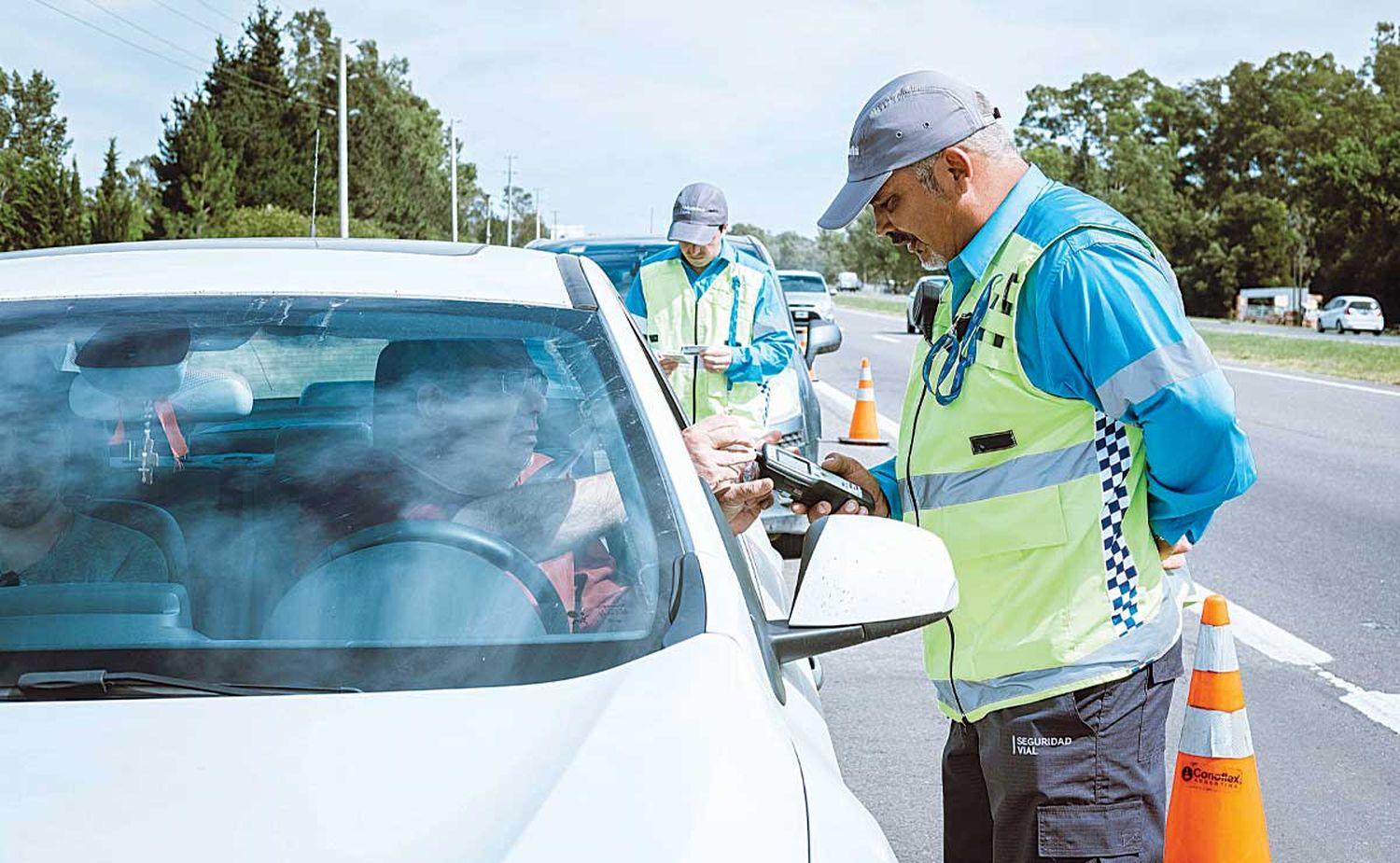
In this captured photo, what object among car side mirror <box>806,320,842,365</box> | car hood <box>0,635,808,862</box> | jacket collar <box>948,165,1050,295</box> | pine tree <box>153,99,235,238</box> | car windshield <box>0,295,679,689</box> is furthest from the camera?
pine tree <box>153,99,235,238</box>

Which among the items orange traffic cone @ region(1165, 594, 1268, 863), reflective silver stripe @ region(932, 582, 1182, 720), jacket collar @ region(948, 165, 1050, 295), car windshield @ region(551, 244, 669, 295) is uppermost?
jacket collar @ region(948, 165, 1050, 295)

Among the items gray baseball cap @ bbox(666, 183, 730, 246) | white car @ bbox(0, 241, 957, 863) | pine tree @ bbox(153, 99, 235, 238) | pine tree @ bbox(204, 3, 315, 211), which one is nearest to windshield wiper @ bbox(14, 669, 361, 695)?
white car @ bbox(0, 241, 957, 863)

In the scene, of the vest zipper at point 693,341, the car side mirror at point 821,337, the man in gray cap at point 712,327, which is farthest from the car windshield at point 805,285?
the vest zipper at point 693,341

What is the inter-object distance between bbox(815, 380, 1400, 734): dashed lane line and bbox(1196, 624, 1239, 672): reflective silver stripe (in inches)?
66.4

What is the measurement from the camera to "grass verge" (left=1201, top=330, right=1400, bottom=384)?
24094 millimetres

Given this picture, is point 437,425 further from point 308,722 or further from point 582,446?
point 308,722

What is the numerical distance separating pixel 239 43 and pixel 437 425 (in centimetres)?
6977

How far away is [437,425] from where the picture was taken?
250 centimetres

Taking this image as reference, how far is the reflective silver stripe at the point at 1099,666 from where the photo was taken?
2.51 m

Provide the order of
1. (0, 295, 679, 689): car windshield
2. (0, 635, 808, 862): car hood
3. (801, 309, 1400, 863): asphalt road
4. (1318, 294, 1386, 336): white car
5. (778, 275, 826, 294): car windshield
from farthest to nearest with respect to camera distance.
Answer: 1. (1318, 294, 1386, 336): white car
2. (778, 275, 826, 294): car windshield
3. (801, 309, 1400, 863): asphalt road
4. (0, 295, 679, 689): car windshield
5. (0, 635, 808, 862): car hood

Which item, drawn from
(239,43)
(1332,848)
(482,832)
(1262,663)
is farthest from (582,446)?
(239,43)

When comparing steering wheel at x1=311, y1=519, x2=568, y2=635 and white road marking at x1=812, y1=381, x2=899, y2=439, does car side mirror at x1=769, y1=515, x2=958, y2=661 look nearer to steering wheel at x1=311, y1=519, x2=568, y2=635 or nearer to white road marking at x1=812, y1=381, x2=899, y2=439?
steering wheel at x1=311, y1=519, x2=568, y2=635

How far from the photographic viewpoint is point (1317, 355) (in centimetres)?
2978

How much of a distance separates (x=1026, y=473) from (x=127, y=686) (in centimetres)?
144
